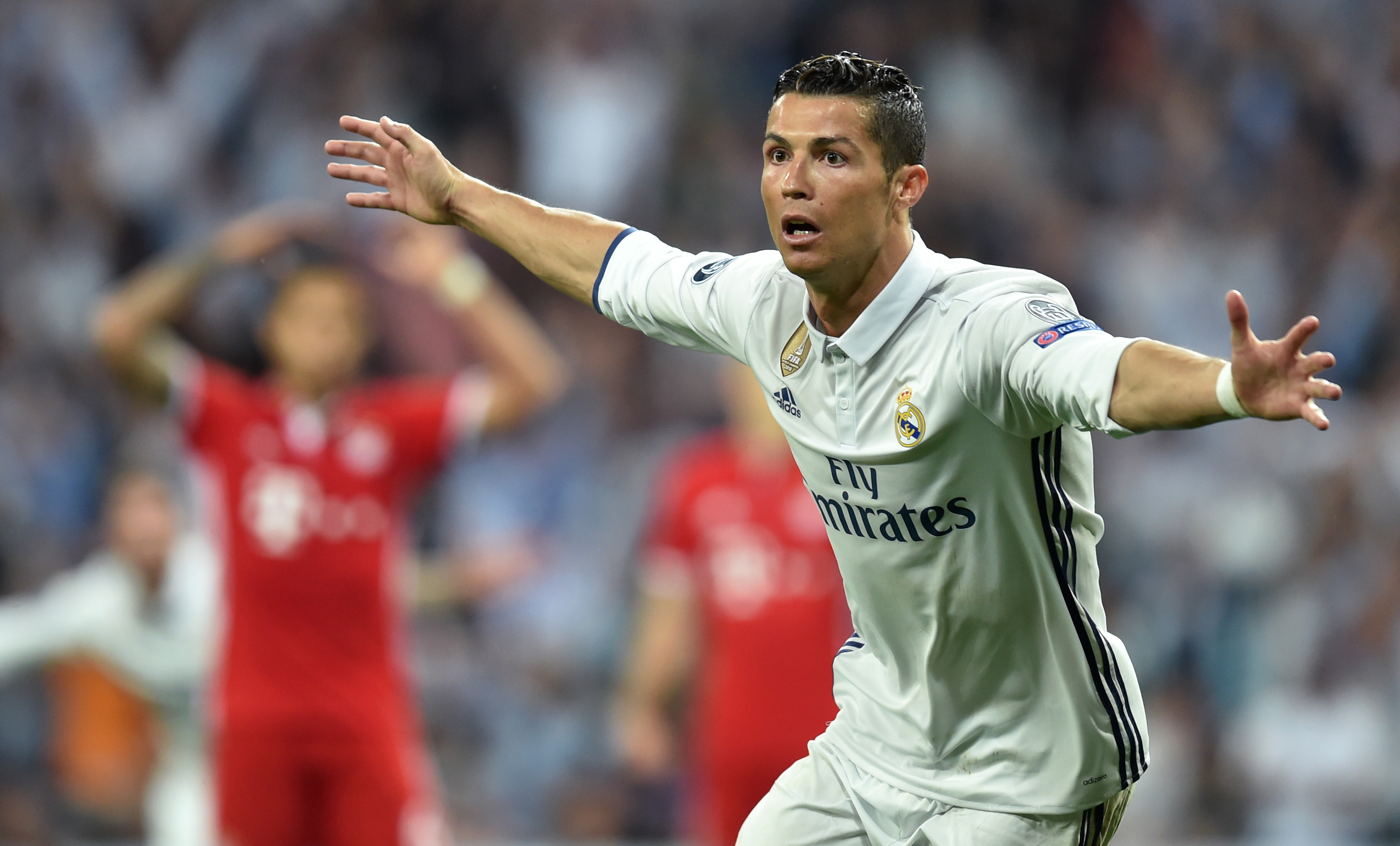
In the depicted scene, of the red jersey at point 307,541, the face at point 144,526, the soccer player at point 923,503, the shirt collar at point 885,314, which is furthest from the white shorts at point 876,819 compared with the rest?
the face at point 144,526

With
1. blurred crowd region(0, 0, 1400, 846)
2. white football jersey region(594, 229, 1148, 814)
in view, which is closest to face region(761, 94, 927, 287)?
white football jersey region(594, 229, 1148, 814)

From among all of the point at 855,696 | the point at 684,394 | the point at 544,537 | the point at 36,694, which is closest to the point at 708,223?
the point at 684,394

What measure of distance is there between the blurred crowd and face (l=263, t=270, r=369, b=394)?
2.45 metres

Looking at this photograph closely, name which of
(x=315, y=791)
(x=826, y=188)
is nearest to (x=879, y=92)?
(x=826, y=188)

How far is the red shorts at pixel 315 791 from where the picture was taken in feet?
20.2

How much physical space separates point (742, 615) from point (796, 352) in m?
3.94

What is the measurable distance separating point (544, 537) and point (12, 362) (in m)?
3.21

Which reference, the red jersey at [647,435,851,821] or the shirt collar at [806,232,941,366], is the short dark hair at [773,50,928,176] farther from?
the red jersey at [647,435,851,821]

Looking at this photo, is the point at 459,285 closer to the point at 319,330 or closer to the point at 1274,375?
the point at 319,330

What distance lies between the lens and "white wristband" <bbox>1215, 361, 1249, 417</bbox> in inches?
104

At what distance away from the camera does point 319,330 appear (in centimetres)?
658

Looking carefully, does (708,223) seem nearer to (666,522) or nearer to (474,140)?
(474,140)

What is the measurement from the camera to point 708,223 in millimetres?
10500

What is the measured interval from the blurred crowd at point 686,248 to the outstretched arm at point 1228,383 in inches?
254
